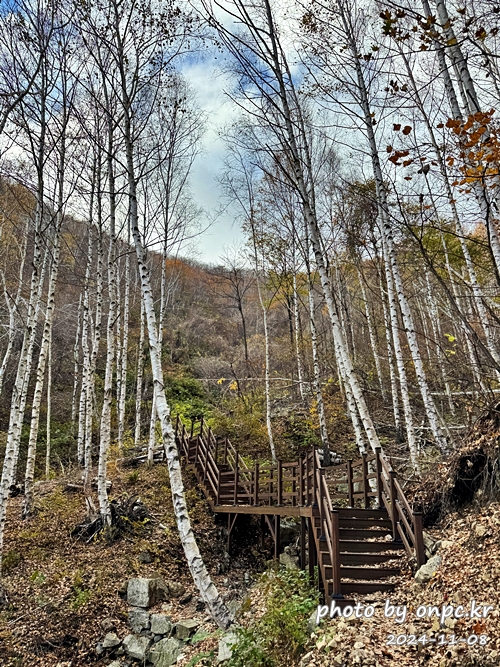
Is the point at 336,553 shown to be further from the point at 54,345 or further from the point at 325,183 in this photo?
the point at 54,345

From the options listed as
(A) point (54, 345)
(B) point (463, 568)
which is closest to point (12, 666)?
(B) point (463, 568)

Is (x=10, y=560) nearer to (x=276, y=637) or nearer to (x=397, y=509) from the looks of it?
(x=276, y=637)

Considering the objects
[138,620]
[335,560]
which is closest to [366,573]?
[335,560]

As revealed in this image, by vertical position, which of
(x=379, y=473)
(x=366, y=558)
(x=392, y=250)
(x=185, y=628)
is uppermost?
(x=392, y=250)

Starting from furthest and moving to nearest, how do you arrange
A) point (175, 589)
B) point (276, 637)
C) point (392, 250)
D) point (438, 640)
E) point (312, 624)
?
point (392, 250)
point (175, 589)
point (312, 624)
point (276, 637)
point (438, 640)

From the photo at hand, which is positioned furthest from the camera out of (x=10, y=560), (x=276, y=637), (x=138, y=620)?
(x=10, y=560)

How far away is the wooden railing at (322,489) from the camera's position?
18.6 ft

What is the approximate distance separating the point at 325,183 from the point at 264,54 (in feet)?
27.7

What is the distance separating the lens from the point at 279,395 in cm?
1892

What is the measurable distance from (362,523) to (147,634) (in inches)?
155

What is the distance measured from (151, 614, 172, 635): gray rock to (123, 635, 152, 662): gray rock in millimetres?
204

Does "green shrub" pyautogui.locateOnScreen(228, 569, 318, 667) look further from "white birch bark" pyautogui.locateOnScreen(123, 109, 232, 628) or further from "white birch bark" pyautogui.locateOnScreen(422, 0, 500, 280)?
"white birch bark" pyautogui.locateOnScreen(422, 0, 500, 280)

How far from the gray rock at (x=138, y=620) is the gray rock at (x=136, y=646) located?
0.28 meters

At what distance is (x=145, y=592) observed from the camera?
24.4ft
